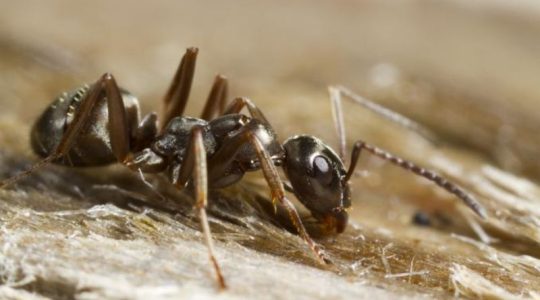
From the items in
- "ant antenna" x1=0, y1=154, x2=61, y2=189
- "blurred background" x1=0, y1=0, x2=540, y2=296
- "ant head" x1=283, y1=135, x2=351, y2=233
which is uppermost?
"blurred background" x1=0, y1=0, x2=540, y2=296

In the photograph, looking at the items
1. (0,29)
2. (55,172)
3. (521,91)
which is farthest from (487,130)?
(0,29)

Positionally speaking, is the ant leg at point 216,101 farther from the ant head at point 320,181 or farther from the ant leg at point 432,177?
the ant leg at point 432,177

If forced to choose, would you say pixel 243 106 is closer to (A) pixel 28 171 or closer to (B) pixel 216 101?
(B) pixel 216 101

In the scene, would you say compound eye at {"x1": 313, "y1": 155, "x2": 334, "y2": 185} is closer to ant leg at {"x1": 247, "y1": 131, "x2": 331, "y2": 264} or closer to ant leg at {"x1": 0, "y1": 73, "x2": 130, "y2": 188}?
ant leg at {"x1": 247, "y1": 131, "x2": 331, "y2": 264}

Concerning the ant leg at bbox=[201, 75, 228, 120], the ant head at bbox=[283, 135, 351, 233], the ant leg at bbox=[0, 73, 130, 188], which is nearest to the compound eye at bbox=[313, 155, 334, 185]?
the ant head at bbox=[283, 135, 351, 233]

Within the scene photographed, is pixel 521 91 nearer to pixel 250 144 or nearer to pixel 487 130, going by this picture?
pixel 487 130

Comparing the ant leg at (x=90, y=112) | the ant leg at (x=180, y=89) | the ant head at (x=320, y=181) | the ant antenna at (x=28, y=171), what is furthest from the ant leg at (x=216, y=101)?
the ant antenna at (x=28, y=171)

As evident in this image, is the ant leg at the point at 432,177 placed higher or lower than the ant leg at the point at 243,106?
lower

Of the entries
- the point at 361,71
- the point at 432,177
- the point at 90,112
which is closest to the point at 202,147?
the point at 90,112
